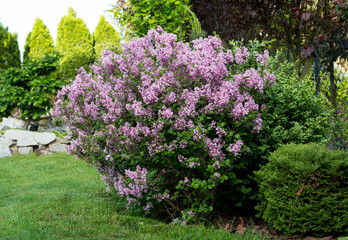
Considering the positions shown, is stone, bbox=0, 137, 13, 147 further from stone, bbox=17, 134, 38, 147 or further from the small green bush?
the small green bush

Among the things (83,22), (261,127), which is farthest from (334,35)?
(83,22)

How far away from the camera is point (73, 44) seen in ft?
68.1

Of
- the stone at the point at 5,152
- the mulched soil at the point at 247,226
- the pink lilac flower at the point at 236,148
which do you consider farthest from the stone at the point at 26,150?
the pink lilac flower at the point at 236,148

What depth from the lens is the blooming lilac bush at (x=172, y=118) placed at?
3.86m

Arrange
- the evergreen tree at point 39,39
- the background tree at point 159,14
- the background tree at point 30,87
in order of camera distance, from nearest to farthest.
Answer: the background tree at point 159,14
the background tree at point 30,87
the evergreen tree at point 39,39

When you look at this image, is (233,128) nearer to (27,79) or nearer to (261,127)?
(261,127)

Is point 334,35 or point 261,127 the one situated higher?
point 334,35

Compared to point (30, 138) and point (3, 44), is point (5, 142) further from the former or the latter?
point (3, 44)

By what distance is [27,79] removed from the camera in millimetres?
11945

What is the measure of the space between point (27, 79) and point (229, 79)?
9.31 m

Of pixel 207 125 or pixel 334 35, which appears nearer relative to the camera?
pixel 207 125

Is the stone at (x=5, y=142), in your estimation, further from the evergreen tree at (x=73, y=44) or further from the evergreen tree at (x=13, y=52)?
the evergreen tree at (x=13, y=52)

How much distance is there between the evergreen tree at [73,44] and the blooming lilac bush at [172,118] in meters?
16.0

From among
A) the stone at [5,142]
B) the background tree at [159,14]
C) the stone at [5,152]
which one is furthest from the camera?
the stone at [5,142]
